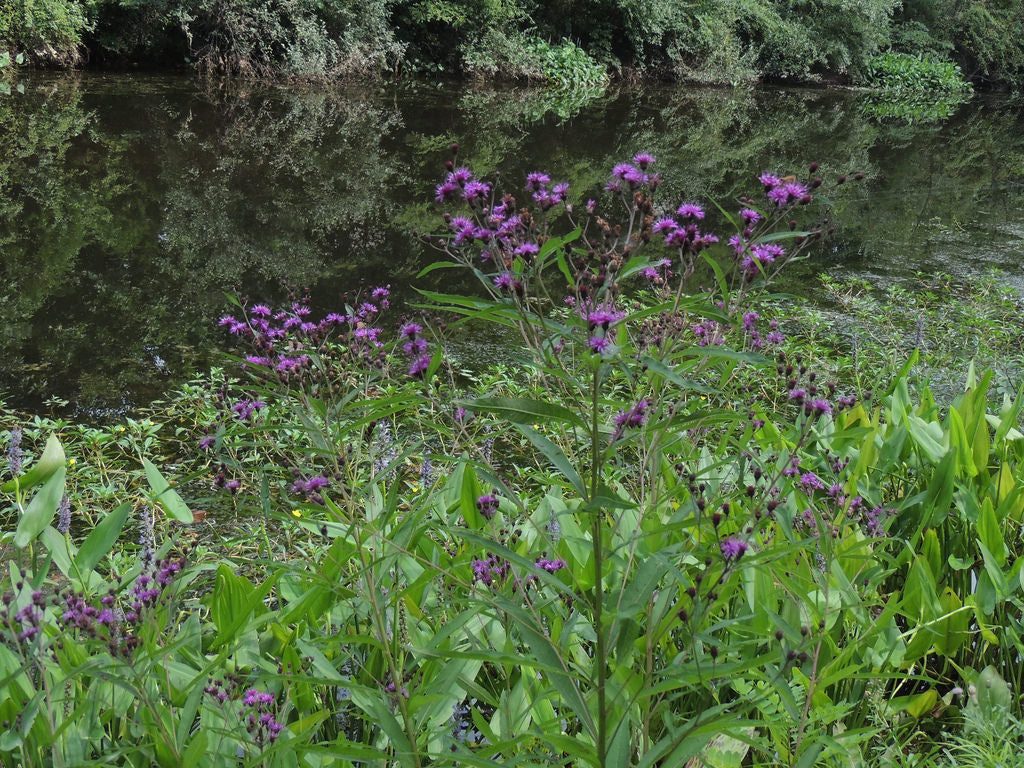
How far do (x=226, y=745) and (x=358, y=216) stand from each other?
20.4ft

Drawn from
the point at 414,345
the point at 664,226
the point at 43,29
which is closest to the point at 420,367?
the point at 414,345

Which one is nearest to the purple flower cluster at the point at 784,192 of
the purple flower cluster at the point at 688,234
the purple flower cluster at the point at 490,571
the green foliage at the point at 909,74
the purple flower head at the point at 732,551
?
the purple flower cluster at the point at 688,234

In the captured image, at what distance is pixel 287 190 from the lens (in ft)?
26.4

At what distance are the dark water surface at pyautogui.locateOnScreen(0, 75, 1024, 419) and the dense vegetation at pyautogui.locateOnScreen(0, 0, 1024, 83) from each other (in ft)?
3.34

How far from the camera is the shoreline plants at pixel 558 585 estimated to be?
1346mm

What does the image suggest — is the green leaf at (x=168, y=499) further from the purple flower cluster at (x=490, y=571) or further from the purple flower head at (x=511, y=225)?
the purple flower head at (x=511, y=225)

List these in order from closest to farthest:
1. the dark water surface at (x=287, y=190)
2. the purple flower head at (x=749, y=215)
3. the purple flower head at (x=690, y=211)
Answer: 1. the purple flower head at (x=690, y=211)
2. the purple flower head at (x=749, y=215)
3. the dark water surface at (x=287, y=190)

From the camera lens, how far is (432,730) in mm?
1655

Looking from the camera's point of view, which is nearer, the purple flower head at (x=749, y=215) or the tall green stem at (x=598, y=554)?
the tall green stem at (x=598, y=554)

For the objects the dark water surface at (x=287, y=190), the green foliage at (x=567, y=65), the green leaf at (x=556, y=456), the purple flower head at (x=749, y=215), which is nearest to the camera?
the green leaf at (x=556, y=456)

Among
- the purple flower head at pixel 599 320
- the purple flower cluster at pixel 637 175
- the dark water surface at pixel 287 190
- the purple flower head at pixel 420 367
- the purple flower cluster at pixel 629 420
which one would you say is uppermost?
the purple flower cluster at pixel 637 175

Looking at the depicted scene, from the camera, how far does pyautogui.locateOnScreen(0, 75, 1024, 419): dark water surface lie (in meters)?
4.85

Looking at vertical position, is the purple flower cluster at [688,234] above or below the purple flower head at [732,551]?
above

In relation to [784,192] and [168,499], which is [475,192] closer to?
[784,192]
